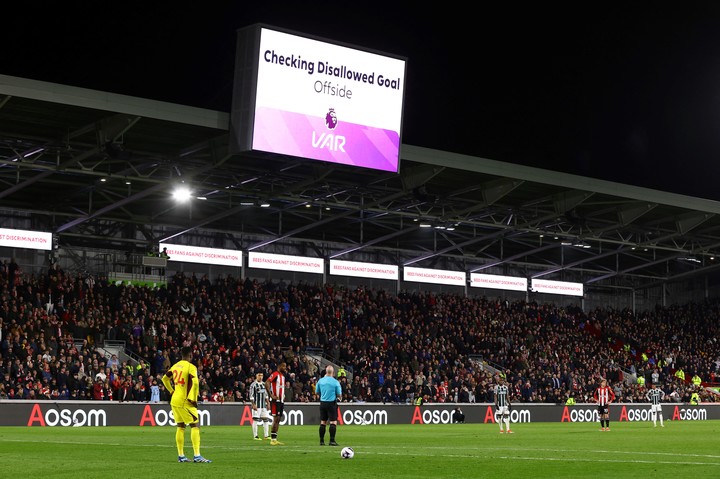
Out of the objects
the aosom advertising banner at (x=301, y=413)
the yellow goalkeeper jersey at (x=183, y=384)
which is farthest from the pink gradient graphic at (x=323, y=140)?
the yellow goalkeeper jersey at (x=183, y=384)

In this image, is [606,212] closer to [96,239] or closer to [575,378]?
[575,378]

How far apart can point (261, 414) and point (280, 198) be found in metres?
18.0

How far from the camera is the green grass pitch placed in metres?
15.6

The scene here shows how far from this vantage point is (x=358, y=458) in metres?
19.0

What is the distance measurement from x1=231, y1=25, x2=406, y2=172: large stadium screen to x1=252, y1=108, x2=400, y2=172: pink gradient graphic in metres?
0.03

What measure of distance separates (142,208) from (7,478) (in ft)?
124

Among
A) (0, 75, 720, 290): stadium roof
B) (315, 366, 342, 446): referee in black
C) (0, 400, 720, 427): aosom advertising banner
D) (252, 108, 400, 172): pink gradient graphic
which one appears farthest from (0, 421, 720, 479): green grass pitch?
A: (0, 75, 720, 290): stadium roof

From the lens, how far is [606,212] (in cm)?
5456

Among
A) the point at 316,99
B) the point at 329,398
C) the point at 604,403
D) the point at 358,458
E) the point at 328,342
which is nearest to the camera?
the point at 358,458

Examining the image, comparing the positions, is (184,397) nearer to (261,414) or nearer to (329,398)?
(329,398)

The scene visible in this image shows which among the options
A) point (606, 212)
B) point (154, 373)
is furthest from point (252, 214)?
point (606, 212)

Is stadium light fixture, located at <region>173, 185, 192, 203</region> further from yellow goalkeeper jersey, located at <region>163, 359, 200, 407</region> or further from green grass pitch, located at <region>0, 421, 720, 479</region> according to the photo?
yellow goalkeeper jersey, located at <region>163, 359, 200, 407</region>

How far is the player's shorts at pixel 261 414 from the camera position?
2755 centimetres

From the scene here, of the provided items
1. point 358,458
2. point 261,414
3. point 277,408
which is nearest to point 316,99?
point 261,414
